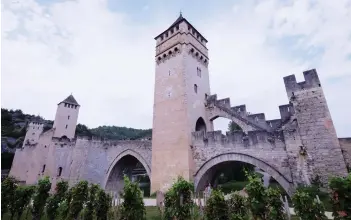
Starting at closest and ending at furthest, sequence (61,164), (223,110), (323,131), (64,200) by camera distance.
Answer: (64,200) < (323,131) < (223,110) < (61,164)

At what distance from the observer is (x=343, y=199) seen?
20.0 ft

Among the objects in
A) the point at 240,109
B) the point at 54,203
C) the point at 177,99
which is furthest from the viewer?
the point at 177,99

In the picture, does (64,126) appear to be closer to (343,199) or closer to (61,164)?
(61,164)

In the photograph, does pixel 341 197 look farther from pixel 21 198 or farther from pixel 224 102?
pixel 224 102

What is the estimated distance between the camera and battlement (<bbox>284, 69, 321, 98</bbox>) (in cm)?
1370

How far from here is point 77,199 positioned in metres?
9.94

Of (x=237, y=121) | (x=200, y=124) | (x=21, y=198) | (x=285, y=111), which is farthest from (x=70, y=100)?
(x=285, y=111)

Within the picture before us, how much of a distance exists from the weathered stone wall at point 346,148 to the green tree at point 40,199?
16.3 metres

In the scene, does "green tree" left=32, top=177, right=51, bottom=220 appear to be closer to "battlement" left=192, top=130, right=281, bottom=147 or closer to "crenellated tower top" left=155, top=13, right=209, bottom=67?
"battlement" left=192, top=130, right=281, bottom=147

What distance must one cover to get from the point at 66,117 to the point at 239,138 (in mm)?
24692

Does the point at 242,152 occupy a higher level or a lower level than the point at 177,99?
lower

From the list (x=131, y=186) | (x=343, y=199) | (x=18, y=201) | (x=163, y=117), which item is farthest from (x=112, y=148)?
(x=343, y=199)

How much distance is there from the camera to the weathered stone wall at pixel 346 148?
38.9ft

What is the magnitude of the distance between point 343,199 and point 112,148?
24.4 meters
